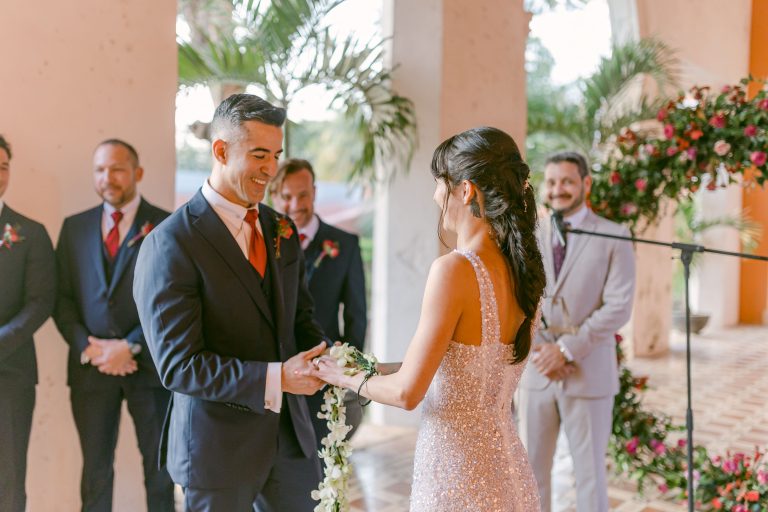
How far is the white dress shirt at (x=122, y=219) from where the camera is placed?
10.9 feet

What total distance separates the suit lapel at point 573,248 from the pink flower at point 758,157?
49.6 inches

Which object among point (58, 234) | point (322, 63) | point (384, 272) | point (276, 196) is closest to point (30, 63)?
point (58, 234)

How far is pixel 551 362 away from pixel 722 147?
1.83 metres

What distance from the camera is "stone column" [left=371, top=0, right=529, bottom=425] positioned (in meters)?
5.71

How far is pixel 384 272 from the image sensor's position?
20.0 feet

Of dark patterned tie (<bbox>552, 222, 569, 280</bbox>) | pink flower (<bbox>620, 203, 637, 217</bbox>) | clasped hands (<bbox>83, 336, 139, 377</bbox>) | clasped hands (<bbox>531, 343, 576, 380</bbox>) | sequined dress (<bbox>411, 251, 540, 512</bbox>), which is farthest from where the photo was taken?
pink flower (<bbox>620, 203, 637, 217</bbox>)

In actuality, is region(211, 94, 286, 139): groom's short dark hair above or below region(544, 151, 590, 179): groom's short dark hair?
below

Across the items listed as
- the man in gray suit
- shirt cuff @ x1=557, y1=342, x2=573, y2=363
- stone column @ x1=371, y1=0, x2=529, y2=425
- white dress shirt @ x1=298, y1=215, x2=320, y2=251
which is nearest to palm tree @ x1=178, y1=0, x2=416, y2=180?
stone column @ x1=371, y1=0, x2=529, y2=425

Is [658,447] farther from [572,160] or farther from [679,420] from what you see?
[679,420]

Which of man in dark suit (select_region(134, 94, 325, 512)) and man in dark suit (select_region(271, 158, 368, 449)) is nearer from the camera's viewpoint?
man in dark suit (select_region(134, 94, 325, 512))

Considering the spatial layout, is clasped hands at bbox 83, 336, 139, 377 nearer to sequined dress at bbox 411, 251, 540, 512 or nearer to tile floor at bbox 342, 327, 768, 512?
sequined dress at bbox 411, 251, 540, 512

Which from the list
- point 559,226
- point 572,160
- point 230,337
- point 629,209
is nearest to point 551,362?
point 559,226

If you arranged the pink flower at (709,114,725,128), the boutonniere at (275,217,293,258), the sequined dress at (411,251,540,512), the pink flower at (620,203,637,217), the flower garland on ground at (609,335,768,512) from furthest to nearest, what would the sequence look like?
the pink flower at (620,203,637,217), the pink flower at (709,114,725,128), the flower garland on ground at (609,335,768,512), the boutonniere at (275,217,293,258), the sequined dress at (411,251,540,512)

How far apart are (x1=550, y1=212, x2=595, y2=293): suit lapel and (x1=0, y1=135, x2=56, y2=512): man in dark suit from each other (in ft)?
8.11
